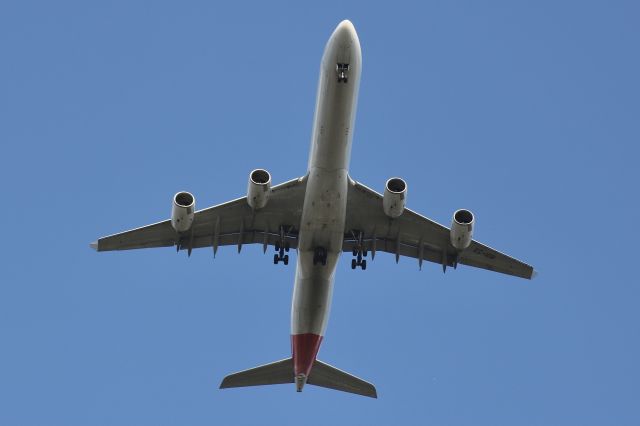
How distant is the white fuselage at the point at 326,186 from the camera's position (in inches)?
1367

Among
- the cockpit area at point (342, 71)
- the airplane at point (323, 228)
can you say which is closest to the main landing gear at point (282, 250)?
the airplane at point (323, 228)

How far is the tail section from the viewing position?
135 feet

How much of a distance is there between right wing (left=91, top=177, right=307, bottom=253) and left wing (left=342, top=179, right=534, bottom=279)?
7.41 feet

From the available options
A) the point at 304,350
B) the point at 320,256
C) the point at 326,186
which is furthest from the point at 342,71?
the point at 304,350

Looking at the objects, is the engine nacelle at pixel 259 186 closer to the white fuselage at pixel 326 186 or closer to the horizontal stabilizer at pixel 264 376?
the white fuselage at pixel 326 186

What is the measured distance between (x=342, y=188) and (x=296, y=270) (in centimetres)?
465

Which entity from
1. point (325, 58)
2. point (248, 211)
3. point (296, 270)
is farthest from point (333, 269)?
point (325, 58)

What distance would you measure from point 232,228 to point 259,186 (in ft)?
13.6

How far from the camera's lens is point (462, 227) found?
38219mm

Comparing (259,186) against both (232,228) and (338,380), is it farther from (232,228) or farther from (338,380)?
(338,380)

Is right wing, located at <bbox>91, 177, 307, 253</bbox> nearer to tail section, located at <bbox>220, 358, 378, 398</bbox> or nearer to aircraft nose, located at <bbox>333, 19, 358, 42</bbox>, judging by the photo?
tail section, located at <bbox>220, 358, 378, 398</bbox>

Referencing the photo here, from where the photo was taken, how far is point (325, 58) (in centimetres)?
3525

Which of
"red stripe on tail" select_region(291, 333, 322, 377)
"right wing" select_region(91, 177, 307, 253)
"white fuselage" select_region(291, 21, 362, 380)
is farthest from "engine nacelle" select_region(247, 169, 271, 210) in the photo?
"red stripe on tail" select_region(291, 333, 322, 377)

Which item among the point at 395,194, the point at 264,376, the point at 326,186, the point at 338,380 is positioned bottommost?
the point at 264,376
